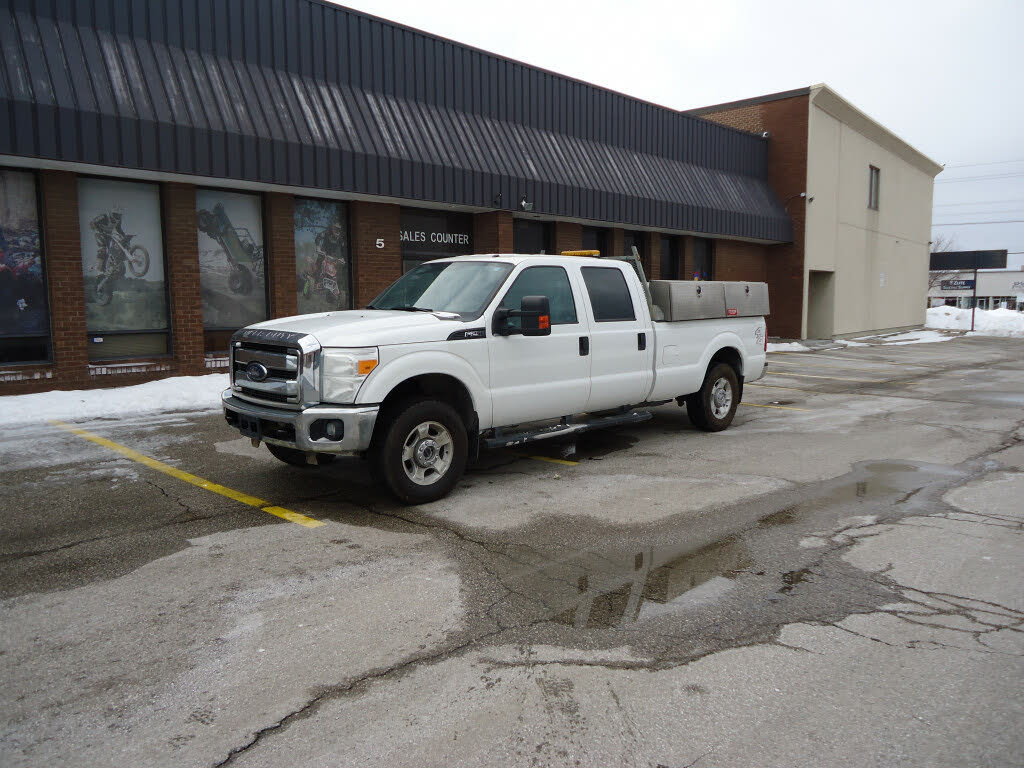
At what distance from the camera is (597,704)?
10.6 feet

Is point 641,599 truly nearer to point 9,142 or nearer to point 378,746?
point 378,746

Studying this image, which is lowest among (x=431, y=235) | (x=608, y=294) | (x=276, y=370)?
(x=276, y=370)

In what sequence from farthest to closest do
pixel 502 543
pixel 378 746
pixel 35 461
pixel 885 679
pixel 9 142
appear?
pixel 9 142 → pixel 35 461 → pixel 502 543 → pixel 885 679 → pixel 378 746

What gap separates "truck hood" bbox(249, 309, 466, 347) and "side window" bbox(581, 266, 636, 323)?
179 centimetres

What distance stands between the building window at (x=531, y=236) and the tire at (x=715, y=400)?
353 inches

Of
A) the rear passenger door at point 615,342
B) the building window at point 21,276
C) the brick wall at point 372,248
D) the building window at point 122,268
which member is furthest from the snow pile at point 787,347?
the building window at point 21,276

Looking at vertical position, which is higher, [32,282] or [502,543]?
[32,282]

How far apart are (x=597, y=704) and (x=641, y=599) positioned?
117 centimetres

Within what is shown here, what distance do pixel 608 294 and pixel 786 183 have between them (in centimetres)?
2117

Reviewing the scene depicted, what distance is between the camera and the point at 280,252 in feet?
45.2

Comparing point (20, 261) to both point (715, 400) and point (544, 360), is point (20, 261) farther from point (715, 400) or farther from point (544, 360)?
Answer: point (715, 400)

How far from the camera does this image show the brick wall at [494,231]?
16.4m

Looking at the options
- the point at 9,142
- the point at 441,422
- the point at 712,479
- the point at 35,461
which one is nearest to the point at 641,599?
the point at 441,422

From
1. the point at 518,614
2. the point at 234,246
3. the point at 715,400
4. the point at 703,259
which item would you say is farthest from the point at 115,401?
the point at 703,259
